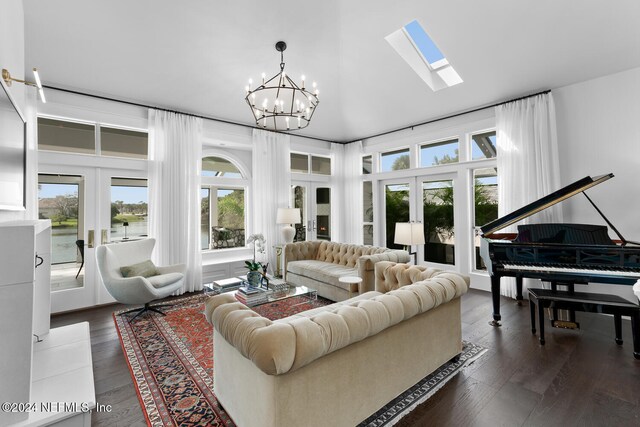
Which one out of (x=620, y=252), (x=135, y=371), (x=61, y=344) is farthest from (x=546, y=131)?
(x=61, y=344)

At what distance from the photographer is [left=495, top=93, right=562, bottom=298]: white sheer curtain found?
4.24m

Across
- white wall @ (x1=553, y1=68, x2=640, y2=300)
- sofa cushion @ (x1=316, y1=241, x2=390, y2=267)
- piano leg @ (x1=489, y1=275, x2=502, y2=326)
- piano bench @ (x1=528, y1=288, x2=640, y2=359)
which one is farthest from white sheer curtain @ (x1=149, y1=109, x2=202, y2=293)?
white wall @ (x1=553, y1=68, x2=640, y2=300)

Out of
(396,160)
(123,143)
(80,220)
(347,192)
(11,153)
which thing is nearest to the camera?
(11,153)

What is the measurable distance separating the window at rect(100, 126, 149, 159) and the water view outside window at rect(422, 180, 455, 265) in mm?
5384

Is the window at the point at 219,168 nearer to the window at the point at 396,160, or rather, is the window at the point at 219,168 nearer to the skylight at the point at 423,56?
the window at the point at 396,160

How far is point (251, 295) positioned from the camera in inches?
143

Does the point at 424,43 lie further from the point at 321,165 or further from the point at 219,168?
the point at 219,168

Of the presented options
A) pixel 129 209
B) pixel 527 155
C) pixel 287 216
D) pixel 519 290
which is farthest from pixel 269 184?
pixel 519 290

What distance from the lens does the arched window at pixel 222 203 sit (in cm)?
577

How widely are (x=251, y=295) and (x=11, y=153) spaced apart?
2.55 metres

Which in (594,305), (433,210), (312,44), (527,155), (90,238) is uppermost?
(312,44)

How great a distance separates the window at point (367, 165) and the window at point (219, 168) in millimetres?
3040

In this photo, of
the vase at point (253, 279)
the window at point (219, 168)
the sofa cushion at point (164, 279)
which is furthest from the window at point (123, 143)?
the vase at point (253, 279)

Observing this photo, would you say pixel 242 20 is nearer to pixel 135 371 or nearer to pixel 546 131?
pixel 135 371
